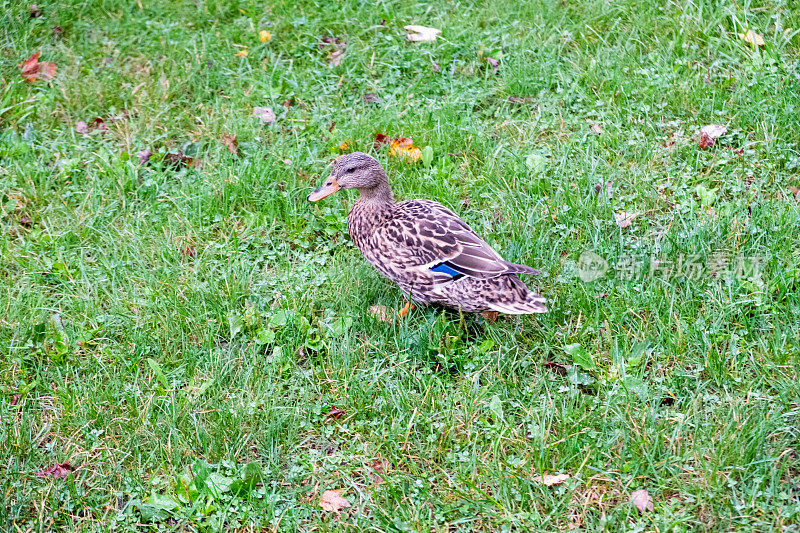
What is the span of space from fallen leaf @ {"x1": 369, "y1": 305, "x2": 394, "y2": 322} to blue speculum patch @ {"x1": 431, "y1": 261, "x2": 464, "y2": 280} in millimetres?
376

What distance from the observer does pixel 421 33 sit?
6492 millimetres

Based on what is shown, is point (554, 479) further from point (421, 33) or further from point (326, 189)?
point (421, 33)

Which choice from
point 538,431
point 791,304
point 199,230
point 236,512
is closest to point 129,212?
point 199,230

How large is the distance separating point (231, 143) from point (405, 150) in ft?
4.36

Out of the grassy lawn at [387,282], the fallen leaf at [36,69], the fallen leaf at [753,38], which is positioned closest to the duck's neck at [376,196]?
the grassy lawn at [387,282]

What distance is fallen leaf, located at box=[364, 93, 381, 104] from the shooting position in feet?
19.8

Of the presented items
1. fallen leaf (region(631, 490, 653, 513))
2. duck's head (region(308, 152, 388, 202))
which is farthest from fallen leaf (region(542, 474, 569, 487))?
duck's head (region(308, 152, 388, 202))

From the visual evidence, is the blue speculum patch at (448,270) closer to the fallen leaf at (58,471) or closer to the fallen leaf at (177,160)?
the fallen leaf at (58,471)

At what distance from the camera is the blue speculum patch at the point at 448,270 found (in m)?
4.20

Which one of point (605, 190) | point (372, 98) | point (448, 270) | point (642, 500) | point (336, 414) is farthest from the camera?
point (372, 98)

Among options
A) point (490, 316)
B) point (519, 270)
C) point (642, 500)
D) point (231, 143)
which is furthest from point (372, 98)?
point (642, 500)

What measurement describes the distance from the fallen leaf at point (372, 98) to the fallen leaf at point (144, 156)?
1705 mm

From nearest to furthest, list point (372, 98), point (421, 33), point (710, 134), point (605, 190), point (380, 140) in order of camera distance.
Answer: point (605, 190), point (710, 134), point (380, 140), point (372, 98), point (421, 33)

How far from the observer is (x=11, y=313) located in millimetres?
4488
